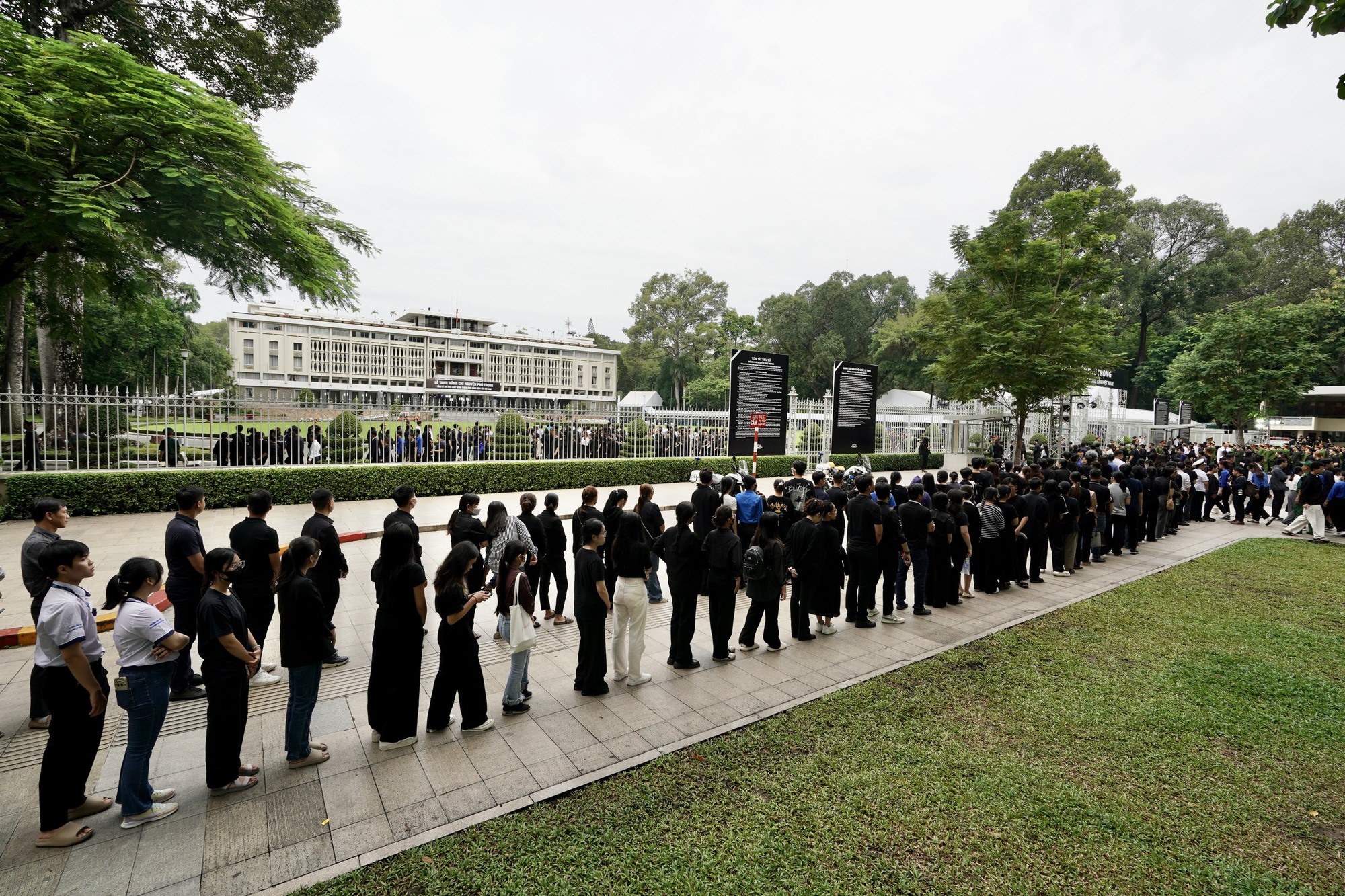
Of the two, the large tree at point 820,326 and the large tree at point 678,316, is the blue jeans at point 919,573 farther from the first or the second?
the large tree at point 678,316

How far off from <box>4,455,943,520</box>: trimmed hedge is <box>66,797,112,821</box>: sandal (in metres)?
6.27

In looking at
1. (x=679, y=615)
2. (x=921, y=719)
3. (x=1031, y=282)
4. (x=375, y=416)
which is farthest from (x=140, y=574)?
(x=1031, y=282)

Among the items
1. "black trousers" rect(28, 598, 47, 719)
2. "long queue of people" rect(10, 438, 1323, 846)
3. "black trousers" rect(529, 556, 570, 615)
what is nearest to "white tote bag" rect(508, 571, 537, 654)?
"long queue of people" rect(10, 438, 1323, 846)

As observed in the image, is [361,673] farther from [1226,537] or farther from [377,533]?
[1226,537]

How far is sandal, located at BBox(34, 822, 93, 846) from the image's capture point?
10.4 feet

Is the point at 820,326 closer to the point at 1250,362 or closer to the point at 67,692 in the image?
the point at 1250,362

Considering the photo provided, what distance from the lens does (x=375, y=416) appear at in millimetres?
14633

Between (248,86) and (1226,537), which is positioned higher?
(248,86)

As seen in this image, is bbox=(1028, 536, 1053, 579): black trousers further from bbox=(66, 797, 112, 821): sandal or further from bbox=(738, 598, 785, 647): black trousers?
bbox=(66, 797, 112, 821): sandal

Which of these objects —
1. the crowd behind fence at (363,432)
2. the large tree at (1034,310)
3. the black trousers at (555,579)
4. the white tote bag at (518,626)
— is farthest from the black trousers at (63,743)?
the large tree at (1034,310)

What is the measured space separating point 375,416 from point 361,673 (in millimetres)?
10539

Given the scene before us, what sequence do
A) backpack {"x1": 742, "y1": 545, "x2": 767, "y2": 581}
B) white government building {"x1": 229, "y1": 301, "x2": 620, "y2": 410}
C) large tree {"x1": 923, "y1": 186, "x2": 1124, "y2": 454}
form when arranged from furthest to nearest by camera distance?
white government building {"x1": 229, "y1": 301, "x2": 620, "y2": 410} → large tree {"x1": 923, "y1": 186, "x2": 1124, "y2": 454} → backpack {"x1": 742, "y1": 545, "x2": 767, "y2": 581}

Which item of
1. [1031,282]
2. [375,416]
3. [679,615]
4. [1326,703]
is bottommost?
[1326,703]

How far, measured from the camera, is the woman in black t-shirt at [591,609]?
4816 mm
